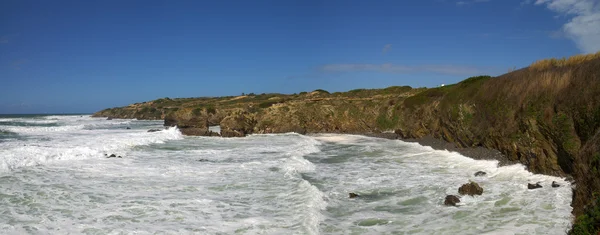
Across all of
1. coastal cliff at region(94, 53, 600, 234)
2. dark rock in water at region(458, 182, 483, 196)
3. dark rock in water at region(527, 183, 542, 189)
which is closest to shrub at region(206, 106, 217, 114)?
coastal cliff at region(94, 53, 600, 234)

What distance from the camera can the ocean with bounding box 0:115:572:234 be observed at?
10086 mm

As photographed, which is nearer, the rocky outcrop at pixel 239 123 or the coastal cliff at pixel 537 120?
the coastal cliff at pixel 537 120

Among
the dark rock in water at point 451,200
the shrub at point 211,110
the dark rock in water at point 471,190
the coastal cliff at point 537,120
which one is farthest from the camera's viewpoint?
the shrub at point 211,110

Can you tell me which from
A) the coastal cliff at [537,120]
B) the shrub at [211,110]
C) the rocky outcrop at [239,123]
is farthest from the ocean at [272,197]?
the shrub at [211,110]

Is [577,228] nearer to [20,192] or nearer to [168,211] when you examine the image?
[168,211]

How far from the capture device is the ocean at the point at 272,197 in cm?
1009

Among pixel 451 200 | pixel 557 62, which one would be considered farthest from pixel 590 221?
pixel 557 62

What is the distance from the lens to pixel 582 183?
8.47 m

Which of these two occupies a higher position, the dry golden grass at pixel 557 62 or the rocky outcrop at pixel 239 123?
the dry golden grass at pixel 557 62

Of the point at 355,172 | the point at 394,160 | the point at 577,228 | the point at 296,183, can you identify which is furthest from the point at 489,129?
the point at 577,228

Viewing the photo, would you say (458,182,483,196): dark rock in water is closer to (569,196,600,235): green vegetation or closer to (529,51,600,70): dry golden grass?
(569,196,600,235): green vegetation

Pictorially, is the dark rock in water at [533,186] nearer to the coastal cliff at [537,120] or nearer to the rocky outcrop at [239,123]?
the coastal cliff at [537,120]

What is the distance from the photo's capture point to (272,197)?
44.3 ft

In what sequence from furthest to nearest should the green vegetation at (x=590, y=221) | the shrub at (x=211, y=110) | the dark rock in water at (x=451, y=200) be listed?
the shrub at (x=211, y=110) → the dark rock in water at (x=451, y=200) → the green vegetation at (x=590, y=221)
